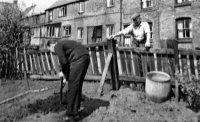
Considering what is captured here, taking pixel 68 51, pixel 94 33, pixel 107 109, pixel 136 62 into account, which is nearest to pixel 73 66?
pixel 68 51

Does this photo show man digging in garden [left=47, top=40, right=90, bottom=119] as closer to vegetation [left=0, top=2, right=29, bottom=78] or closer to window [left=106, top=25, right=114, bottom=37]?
vegetation [left=0, top=2, right=29, bottom=78]

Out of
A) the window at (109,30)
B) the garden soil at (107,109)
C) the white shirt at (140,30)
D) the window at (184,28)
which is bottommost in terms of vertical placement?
the garden soil at (107,109)

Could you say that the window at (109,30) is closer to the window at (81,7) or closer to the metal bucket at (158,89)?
the window at (81,7)

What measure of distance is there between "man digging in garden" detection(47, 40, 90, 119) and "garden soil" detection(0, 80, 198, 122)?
1.04 feet

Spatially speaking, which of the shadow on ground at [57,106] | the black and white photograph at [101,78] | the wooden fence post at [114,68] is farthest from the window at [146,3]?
the shadow on ground at [57,106]

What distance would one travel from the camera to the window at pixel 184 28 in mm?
18094

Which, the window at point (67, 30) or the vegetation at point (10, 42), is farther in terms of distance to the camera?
the window at point (67, 30)

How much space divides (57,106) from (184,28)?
16.6 meters

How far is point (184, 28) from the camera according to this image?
59.9 feet

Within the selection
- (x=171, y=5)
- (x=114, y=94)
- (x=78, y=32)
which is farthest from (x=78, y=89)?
(x=78, y=32)

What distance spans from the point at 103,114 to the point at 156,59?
2.31m

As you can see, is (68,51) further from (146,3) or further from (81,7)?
(81,7)

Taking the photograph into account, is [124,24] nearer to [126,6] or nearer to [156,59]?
[126,6]

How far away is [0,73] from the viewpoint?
9453mm
